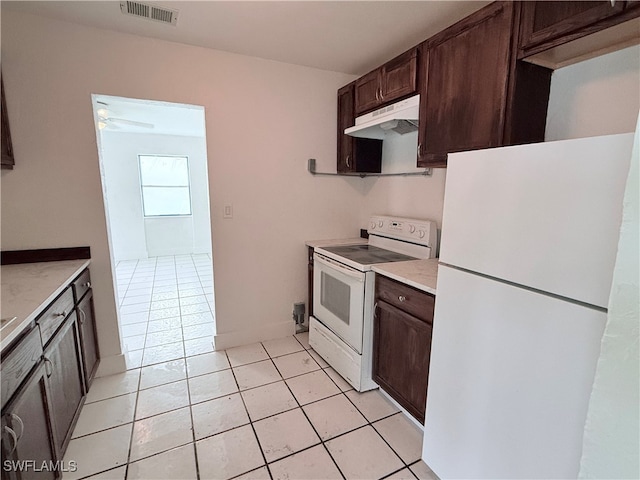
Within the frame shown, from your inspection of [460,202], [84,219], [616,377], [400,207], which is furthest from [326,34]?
[616,377]

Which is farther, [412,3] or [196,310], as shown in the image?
[196,310]

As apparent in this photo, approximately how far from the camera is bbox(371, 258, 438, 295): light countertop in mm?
1570

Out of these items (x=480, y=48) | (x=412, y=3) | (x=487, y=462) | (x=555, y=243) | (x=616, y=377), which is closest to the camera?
(x=616, y=377)

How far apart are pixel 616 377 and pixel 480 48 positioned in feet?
4.89

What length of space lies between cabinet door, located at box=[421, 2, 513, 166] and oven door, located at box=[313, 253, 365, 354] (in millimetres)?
933

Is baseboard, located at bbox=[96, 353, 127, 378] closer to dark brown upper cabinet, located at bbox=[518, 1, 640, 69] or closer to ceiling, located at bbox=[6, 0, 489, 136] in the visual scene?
ceiling, located at bbox=[6, 0, 489, 136]

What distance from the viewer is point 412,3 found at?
166 cm

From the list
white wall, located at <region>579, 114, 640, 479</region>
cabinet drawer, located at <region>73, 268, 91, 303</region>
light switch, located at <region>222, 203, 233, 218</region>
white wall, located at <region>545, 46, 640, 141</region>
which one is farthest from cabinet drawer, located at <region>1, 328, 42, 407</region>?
white wall, located at <region>545, 46, 640, 141</region>

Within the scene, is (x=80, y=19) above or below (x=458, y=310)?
above

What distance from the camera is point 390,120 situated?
2041mm

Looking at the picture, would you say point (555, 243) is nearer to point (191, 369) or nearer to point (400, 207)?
point (400, 207)

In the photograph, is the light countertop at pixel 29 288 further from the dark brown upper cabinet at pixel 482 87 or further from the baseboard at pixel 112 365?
the dark brown upper cabinet at pixel 482 87

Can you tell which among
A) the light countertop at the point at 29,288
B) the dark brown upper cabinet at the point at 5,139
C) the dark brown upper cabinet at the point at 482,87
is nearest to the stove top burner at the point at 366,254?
the dark brown upper cabinet at the point at 482,87

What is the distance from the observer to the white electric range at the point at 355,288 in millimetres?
2012
